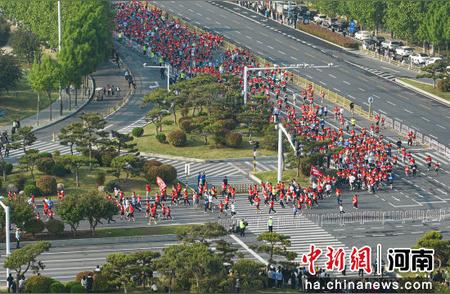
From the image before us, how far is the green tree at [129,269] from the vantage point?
86000 mm

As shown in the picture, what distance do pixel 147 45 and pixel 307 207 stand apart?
218 ft

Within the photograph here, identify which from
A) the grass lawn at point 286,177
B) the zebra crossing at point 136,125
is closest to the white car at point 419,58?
the zebra crossing at point 136,125

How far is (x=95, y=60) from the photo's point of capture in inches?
5945

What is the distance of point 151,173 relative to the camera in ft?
381

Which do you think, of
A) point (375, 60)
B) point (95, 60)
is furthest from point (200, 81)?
point (375, 60)

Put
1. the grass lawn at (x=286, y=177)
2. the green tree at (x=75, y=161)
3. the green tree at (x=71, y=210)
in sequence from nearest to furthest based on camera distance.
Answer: the green tree at (x=71, y=210) → the green tree at (x=75, y=161) → the grass lawn at (x=286, y=177)

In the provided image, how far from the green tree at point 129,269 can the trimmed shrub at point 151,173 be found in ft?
96.7

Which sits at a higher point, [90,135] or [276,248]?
[276,248]

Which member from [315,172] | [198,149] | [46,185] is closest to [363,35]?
[198,149]

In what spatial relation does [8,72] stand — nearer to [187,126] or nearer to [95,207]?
[187,126]

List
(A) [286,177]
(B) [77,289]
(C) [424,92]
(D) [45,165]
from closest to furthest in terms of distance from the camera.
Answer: (B) [77,289], (D) [45,165], (A) [286,177], (C) [424,92]

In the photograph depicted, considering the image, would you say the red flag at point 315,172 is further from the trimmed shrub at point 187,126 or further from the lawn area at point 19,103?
the lawn area at point 19,103

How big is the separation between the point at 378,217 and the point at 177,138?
26375mm

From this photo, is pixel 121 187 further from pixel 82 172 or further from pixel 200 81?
pixel 200 81
